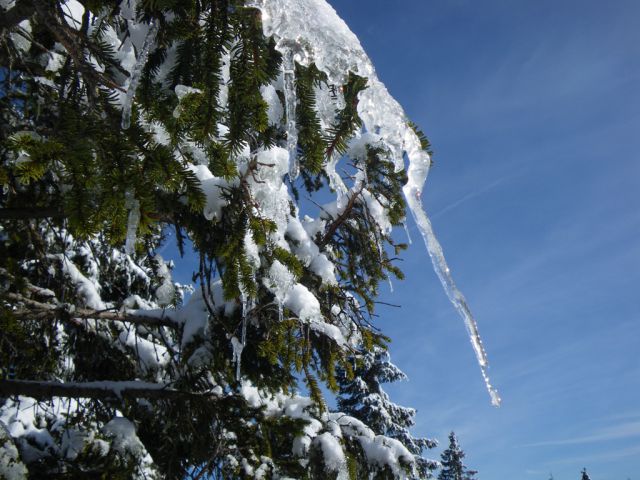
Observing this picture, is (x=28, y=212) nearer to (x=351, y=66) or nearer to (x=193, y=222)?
(x=193, y=222)

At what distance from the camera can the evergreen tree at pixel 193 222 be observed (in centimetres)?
180

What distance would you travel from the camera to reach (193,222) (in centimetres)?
248

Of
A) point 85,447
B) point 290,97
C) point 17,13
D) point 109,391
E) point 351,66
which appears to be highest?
point 17,13

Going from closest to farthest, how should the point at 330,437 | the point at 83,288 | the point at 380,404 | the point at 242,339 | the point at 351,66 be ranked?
the point at 351,66
the point at 242,339
the point at 330,437
the point at 83,288
the point at 380,404

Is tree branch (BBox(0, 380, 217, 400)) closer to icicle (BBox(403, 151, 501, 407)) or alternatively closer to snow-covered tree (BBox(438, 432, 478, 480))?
icicle (BBox(403, 151, 501, 407))

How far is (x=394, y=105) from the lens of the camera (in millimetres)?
1837

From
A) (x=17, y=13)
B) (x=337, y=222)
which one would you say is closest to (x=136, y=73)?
(x=17, y=13)

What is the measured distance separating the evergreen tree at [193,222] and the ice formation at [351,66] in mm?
13

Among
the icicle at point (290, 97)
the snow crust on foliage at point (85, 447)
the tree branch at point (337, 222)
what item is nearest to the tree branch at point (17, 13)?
the icicle at point (290, 97)

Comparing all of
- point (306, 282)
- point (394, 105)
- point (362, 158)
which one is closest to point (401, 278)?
point (306, 282)

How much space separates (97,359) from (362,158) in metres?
3.08

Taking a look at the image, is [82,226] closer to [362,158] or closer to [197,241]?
[197,241]

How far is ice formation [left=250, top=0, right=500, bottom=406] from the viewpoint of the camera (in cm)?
153

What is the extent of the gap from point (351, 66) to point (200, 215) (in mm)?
1272
